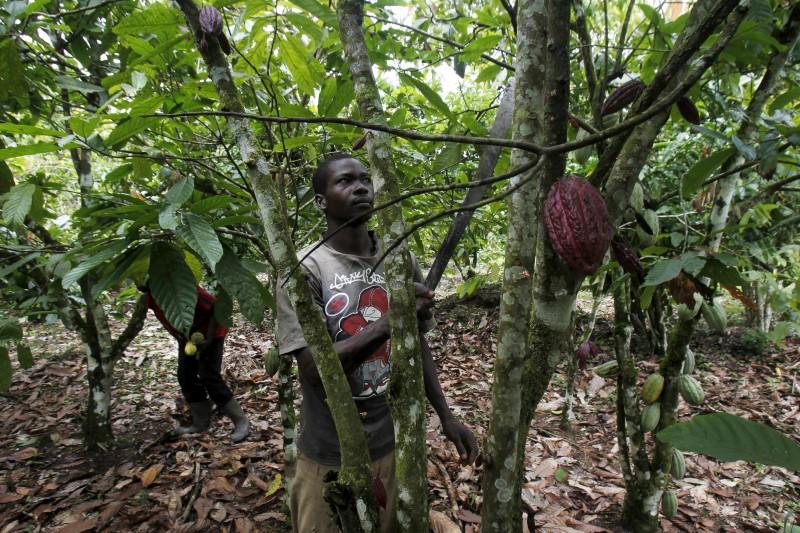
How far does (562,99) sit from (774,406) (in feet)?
12.7

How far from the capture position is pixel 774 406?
3219 mm

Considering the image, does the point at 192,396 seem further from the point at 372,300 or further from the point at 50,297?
the point at 372,300

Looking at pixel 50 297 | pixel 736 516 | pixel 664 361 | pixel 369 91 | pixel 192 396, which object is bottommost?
pixel 736 516

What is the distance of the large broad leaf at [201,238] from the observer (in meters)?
0.85

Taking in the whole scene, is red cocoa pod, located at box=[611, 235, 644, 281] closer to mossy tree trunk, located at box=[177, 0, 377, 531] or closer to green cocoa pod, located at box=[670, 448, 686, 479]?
mossy tree trunk, located at box=[177, 0, 377, 531]

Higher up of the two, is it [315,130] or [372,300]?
[315,130]

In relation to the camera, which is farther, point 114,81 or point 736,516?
point 736,516

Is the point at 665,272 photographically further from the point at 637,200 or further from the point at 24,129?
the point at 24,129

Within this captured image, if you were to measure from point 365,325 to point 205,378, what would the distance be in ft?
6.55

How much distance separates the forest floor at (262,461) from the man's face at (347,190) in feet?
4.98

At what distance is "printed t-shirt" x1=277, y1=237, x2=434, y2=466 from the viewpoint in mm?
1399

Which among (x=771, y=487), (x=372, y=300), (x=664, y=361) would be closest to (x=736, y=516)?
(x=771, y=487)

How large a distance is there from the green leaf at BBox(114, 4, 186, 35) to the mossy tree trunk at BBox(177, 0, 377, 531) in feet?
1.09

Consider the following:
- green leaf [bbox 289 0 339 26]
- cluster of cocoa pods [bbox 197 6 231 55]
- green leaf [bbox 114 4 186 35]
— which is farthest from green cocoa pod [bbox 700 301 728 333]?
green leaf [bbox 114 4 186 35]
